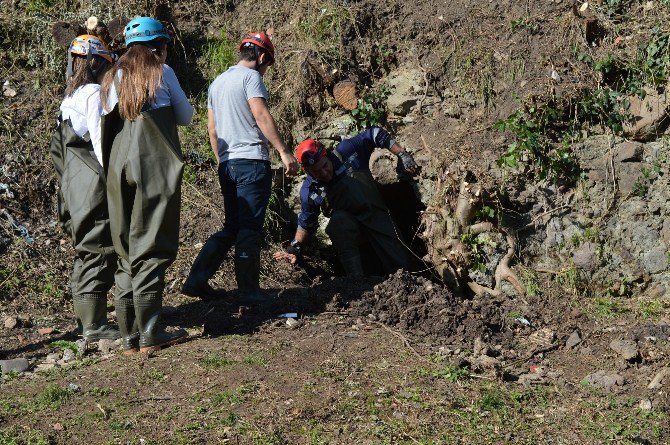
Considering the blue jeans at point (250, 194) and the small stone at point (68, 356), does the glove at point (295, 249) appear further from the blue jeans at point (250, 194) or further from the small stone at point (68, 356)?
the small stone at point (68, 356)

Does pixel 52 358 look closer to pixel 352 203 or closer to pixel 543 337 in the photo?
pixel 352 203

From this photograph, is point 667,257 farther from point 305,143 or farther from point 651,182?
point 305,143

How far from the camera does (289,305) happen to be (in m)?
6.53

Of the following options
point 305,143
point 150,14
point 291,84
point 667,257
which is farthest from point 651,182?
point 150,14

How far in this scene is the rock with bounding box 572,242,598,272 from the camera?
23.9 feet

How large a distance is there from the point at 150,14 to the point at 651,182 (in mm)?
5442

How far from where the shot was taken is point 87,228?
595cm

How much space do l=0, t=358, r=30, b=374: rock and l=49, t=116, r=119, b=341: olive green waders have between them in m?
0.51

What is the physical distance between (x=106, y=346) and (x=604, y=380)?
328cm

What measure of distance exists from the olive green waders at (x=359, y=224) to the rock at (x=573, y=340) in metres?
2.12

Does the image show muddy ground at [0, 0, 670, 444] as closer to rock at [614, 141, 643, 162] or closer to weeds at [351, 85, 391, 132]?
weeds at [351, 85, 391, 132]

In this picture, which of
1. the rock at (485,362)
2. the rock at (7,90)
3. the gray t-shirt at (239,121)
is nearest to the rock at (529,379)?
the rock at (485,362)

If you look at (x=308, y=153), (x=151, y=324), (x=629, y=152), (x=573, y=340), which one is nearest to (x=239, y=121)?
(x=308, y=153)

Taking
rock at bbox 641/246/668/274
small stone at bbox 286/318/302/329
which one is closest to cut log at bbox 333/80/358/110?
small stone at bbox 286/318/302/329
